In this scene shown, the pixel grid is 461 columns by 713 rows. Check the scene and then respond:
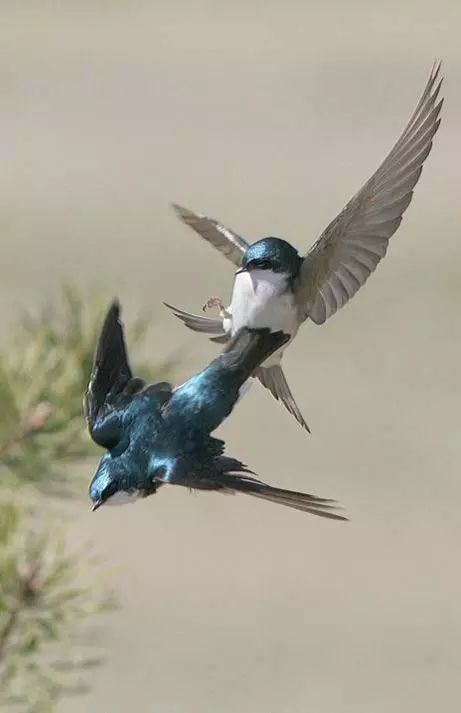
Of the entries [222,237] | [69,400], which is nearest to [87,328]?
[69,400]

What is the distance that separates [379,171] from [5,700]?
194 millimetres

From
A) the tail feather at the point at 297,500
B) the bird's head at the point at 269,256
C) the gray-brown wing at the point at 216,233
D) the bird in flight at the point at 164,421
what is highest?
the gray-brown wing at the point at 216,233

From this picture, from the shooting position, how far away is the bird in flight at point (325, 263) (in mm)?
145

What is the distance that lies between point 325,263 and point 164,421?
1.3 inches

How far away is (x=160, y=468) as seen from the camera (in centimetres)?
13

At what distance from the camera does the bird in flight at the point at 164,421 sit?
130 millimetres

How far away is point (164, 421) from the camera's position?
14cm

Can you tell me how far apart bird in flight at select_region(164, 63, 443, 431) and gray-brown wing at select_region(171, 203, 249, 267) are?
1 cm

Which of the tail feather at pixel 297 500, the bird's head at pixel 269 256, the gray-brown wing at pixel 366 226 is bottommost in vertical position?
the tail feather at pixel 297 500

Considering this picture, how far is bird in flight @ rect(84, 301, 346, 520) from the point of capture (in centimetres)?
13

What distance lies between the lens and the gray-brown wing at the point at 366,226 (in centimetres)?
14

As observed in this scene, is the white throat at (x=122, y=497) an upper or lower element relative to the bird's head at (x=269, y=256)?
lower

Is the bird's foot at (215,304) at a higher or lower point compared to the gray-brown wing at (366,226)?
lower

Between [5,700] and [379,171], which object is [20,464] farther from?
[379,171]
